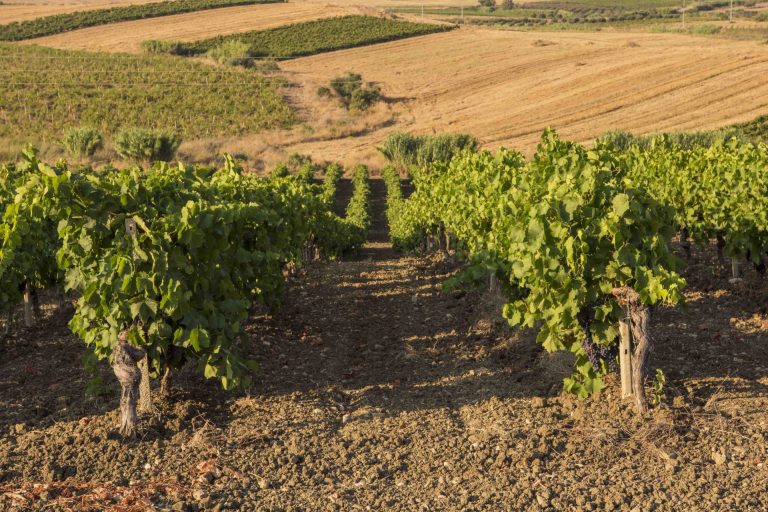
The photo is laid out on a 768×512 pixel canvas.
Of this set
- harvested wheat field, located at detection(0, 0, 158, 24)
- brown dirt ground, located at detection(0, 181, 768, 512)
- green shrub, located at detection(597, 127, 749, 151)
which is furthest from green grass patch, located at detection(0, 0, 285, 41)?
brown dirt ground, located at detection(0, 181, 768, 512)

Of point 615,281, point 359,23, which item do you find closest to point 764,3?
point 359,23

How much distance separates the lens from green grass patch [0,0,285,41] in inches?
2783

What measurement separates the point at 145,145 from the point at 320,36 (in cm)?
3615

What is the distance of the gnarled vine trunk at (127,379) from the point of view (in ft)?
21.8

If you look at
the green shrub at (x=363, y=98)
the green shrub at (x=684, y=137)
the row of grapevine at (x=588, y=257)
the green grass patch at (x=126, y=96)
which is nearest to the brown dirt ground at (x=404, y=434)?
the row of grapevine at (x=588, y=257)

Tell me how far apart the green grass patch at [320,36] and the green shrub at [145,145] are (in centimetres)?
2824

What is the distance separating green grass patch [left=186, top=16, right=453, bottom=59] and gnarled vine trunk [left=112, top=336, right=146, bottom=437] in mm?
64222

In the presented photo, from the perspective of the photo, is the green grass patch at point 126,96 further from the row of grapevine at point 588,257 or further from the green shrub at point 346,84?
the row of grapevine at point 588,257

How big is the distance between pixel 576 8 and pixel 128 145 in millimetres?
89020

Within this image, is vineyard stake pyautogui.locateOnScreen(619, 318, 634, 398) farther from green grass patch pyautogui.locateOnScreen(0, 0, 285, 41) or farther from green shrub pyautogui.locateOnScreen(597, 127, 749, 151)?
green grass patch pyautogui.locateOnScreen(0, 0, 285, 41)

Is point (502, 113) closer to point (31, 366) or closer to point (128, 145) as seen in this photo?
point (128, 145)

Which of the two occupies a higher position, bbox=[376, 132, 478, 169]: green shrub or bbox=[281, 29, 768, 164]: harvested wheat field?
bbox=[281, 29, 768, 164]: harvested wheat field

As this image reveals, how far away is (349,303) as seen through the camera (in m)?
13.4

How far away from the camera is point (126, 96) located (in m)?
54.8
